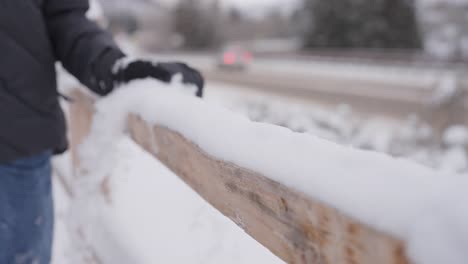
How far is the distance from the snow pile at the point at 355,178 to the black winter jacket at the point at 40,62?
1.87 ft

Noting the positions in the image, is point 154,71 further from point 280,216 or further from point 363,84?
point 363,84

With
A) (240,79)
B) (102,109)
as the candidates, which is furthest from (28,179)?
(240,79)

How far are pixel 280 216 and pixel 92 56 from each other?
1042mm

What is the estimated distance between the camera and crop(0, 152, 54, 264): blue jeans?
1.44 metres

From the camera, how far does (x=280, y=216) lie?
0.81 metres

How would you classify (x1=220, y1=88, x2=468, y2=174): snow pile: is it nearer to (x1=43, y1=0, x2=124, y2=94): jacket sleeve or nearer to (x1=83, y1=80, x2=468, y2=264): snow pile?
(x1=43, y1=0, x2=124, y2=94): jacket sleeve

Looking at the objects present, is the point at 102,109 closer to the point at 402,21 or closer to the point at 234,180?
the point at 234,180

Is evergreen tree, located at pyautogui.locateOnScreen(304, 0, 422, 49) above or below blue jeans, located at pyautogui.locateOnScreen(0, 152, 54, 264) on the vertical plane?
below

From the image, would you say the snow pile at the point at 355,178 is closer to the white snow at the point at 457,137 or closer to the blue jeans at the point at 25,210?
the blue jeans at the point at 25,210

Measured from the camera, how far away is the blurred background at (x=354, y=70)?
8.81 m

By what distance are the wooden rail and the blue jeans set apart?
57 cm

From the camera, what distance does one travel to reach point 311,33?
76.6ft

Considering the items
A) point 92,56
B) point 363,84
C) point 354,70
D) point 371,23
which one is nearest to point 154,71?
point 92,56

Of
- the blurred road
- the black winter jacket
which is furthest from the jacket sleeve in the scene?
the blurred road
